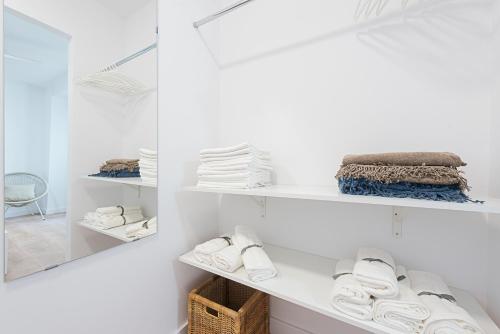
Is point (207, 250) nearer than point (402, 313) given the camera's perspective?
No

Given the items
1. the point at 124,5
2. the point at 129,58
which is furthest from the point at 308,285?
the point at 124,5

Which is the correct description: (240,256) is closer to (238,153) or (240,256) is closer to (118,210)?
(238,153)

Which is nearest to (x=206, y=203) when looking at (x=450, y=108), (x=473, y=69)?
(x=450, y=108)

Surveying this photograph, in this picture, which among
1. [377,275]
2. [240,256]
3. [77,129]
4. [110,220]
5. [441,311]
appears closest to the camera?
[441,311]

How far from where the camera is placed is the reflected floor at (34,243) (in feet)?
2.30

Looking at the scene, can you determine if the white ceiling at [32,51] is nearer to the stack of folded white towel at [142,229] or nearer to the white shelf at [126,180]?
the white shelf at [126,180]

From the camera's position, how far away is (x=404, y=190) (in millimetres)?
744

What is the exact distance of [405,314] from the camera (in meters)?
0.69

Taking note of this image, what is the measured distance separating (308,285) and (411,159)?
0.65 meters

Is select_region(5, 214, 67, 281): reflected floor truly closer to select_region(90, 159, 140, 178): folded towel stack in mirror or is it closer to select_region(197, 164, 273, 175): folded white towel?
select_region(90, 159, 140, 178): folded towel stack in mirror

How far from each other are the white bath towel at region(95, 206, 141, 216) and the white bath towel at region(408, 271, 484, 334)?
1232 millimetres

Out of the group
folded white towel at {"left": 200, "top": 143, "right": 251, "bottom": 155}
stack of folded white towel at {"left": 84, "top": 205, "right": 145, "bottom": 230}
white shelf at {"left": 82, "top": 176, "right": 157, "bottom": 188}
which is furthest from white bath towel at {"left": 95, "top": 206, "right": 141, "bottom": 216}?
folded white towel at {"left": 200, "top": 143, "right": 251, "bottom": 155}

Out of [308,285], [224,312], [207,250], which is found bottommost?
[224,312]

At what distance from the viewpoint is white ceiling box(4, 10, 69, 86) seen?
702 mm
